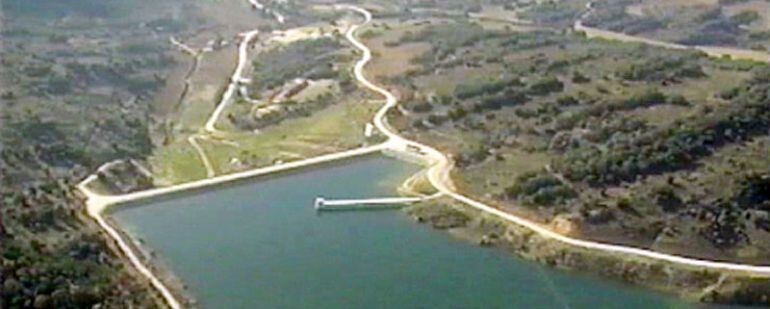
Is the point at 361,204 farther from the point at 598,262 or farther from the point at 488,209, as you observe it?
the point at 598,262

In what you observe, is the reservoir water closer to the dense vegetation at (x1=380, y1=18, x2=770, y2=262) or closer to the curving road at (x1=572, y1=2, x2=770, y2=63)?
the dense vegetation at (x1=380, y1=18, x2=770, y2=262)

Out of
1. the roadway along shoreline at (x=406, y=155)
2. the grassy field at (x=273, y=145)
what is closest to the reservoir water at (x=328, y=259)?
the roadway along shoreline at (x=406, y=155)

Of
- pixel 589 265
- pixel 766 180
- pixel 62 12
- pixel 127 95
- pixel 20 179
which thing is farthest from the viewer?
pixel 62 12

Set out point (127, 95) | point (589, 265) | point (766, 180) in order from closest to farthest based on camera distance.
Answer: point (589, 265)
point (766, 180)
point (127, 95)

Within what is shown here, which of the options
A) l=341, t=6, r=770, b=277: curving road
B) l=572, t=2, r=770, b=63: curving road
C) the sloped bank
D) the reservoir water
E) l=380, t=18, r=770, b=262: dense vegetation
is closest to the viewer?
the sloped bank

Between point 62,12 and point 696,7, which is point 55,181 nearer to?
point 62,12

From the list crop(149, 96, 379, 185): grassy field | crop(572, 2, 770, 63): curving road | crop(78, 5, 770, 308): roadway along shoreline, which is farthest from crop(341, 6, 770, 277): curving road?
crop(572, 2, 770, 63): curving road

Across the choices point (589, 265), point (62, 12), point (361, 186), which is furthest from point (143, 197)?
point (62, 12)
